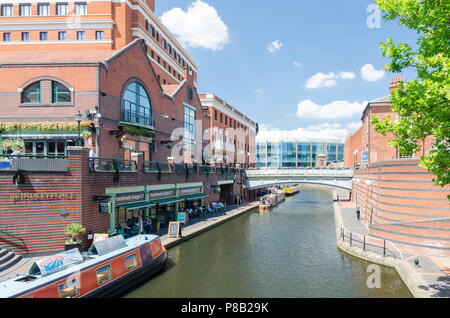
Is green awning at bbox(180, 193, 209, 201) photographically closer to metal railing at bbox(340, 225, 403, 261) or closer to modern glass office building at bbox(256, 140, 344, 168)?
metal railing at bbox(340, 225, 403, 261)

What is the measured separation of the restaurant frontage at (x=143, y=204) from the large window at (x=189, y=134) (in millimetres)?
7019

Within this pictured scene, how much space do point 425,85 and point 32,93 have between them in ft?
80.4

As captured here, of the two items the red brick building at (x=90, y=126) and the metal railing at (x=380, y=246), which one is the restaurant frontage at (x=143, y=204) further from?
the metal railing at (x=380, y=246)

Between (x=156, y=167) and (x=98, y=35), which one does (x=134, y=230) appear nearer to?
(x=156, y=167)

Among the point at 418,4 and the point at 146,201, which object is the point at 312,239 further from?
the point at 418,4

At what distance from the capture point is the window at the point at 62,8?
121 feet

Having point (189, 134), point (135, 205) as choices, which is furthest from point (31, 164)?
point (189, 134)

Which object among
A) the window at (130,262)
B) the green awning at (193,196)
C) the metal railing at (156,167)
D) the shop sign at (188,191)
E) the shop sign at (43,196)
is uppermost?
the metal railing at (156,167)

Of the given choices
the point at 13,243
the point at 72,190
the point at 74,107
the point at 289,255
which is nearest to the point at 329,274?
the point at 289,255

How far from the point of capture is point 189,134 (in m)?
38.8

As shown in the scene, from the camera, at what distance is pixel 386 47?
1098 centimetres

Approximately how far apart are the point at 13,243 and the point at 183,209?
16.2 meters

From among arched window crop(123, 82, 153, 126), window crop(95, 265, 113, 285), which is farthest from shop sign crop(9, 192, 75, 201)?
arched window crop(123, 82, 153, 126)

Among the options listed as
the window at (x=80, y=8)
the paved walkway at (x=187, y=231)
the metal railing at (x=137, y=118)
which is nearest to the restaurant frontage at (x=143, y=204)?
the paved walkway at (x=187, y=231)
